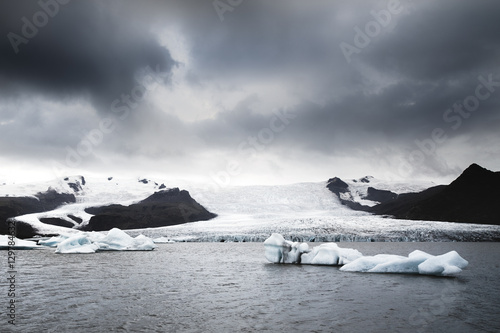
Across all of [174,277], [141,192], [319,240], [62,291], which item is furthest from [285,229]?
[141,192]

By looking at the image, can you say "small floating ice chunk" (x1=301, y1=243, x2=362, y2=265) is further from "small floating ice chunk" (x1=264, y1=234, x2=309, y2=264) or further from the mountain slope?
the mountain slope

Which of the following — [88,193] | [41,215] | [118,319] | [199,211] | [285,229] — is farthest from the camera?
[88,193]

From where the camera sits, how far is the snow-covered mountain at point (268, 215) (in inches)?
2694

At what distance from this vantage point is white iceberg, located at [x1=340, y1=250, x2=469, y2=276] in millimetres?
19344

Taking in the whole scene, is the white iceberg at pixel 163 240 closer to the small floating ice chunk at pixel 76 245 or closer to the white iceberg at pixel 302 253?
the small floating ice chunk at pixel 76 245

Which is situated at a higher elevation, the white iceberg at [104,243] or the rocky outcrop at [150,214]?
the rocky outcrop at [150,214]

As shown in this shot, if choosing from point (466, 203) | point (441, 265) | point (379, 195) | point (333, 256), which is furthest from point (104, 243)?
point (379, 195)

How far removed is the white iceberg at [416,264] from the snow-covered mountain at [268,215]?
47.2m

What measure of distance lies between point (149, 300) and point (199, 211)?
123 meters

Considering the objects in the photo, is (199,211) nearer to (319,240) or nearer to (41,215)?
(41,215)

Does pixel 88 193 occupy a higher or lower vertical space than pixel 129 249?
higher

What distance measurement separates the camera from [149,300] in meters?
13.4

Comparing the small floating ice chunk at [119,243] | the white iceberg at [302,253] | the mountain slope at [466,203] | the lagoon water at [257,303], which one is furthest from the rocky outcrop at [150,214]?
the lagoon water at [257,303]

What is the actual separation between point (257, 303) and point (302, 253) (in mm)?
16890
